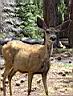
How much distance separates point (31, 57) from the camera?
775cm

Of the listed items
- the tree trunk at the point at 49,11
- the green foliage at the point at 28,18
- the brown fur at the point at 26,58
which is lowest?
the green foliage at the point at 28,18

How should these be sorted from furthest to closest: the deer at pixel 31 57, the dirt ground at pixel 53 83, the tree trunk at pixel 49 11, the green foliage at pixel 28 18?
the green foliage at pixel 28 18, the tree trunk at pixel 49 11, the dirt ground at pixel 53 83, the deer at pixel 31 57

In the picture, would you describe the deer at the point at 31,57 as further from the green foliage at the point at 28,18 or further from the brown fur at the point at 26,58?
the green foliage at the point at 28,18

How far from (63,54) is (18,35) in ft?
20.6

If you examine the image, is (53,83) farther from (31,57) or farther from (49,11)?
(49,11)

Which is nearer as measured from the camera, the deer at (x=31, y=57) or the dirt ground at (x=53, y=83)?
the deer at (x=31, y=57)

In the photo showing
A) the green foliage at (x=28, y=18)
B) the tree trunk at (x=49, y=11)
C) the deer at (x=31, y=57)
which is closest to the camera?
the deer at (x=31, y=57)

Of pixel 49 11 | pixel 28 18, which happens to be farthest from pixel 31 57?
pixel 28 18

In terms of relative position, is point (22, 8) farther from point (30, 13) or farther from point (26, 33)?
point (26, 33)

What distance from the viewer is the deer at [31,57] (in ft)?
24.8

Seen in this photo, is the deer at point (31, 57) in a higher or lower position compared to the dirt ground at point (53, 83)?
higher

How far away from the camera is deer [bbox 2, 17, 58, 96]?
757 centimetres

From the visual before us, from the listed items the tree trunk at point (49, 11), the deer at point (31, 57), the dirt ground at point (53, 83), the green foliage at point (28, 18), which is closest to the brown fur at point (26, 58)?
the deer at point (31, 57)

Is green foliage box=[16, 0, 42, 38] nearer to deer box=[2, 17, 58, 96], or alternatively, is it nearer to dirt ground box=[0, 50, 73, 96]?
dirt ground box=[0, 50, 73, 96]
